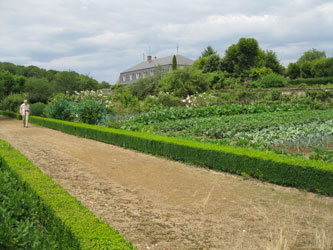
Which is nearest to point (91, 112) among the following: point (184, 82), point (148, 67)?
point (184, 82)

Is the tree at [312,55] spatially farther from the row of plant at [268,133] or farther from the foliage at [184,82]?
the row of plant at [268,133]

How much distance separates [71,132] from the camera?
13.5 metres

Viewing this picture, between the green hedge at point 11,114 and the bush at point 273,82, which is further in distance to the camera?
the bush at point 273,82

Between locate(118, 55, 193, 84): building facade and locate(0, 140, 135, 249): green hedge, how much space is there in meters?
41.4

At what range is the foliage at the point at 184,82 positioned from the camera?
23.4m

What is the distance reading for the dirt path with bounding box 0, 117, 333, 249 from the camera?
12.1 ft

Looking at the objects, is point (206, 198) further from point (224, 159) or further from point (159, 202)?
point (224, 159)

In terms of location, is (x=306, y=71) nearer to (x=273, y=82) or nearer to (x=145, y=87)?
(x=273, y=82)

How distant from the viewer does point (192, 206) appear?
15.5ft

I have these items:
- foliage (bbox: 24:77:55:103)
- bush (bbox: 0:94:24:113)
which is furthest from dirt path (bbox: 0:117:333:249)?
foliage (bbox: 24:77:55:103)

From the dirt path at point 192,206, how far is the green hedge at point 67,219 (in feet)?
2.13

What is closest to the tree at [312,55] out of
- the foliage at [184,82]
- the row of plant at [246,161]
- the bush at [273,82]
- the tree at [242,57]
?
the tree at [242,57]

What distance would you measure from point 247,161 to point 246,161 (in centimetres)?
3

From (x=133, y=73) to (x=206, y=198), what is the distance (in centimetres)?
5063
